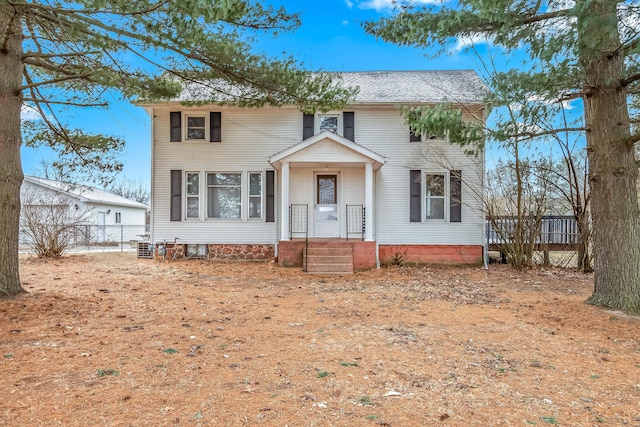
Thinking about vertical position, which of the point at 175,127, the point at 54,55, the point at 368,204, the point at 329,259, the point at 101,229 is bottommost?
the point at 329,259

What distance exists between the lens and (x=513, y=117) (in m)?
5.30

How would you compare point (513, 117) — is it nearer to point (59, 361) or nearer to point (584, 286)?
point (584, 286)

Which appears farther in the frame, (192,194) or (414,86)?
(414,86)

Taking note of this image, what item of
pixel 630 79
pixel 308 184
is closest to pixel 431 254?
pixel 308 184

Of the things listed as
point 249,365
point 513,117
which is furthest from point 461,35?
point 249,365

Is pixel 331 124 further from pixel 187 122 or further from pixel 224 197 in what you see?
pixel 187 122

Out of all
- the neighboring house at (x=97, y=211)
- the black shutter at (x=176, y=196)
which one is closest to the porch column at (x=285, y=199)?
the black shutter at (x=176, y=196)

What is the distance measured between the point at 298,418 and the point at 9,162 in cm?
615

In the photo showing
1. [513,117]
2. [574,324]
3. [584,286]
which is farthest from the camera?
[584,286]

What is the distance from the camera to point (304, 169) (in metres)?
10.9

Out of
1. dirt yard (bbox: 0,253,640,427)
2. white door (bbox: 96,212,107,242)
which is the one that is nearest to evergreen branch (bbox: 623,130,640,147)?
dirt yard (bbox: 0,253,640,427)

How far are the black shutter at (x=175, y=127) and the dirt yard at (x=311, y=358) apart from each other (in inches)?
216

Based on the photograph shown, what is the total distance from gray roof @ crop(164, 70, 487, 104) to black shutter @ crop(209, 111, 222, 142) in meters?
0.92

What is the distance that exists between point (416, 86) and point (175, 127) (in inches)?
311
